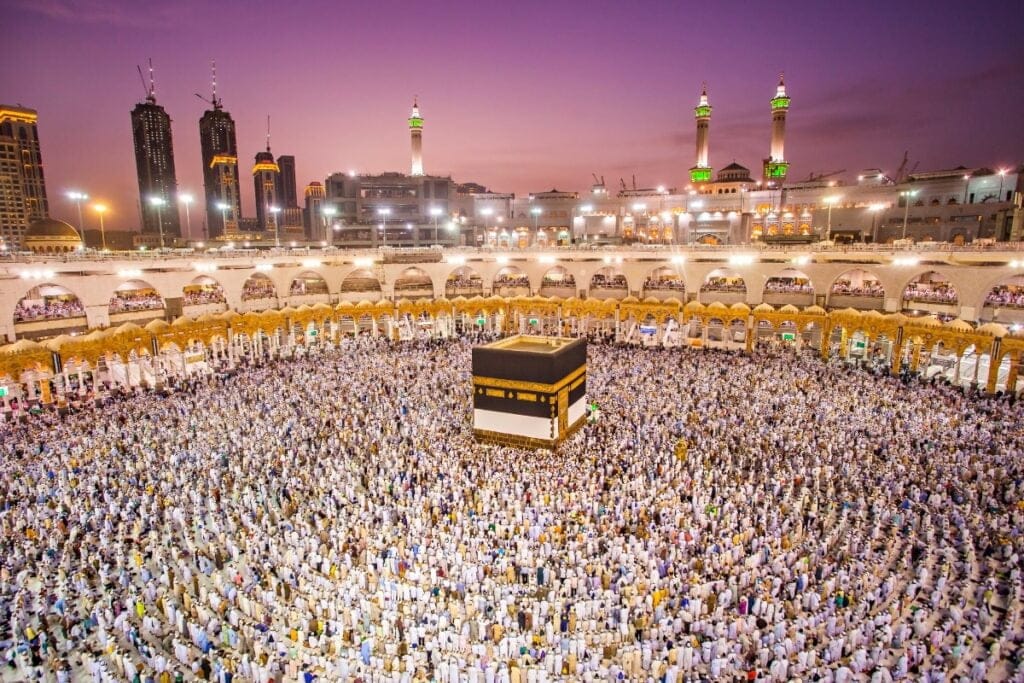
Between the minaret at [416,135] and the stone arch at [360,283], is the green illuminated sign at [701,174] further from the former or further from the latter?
the stone arch at [360,283]

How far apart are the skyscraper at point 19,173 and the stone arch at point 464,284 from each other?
72599mm

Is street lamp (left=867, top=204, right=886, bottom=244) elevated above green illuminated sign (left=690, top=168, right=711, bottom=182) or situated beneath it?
situated beneath

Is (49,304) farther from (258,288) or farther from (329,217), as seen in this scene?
(329,217)

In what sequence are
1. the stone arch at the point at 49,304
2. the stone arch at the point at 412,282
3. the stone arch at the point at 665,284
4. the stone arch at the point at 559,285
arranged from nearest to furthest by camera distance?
the stone arch at the point at 49,304
the stone arch at the point at 665,284
the stone arch at the point at 559,285
the stone arch at the point at 412,282

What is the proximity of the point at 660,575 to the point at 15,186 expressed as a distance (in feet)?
344

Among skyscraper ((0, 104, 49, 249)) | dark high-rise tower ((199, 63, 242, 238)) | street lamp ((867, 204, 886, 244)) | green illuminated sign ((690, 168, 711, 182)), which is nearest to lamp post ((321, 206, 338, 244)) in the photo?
green illuminated sign ((690, 168, 711, 182))

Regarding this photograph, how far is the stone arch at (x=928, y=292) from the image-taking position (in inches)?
977

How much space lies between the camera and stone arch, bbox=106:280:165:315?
24319 millimetres

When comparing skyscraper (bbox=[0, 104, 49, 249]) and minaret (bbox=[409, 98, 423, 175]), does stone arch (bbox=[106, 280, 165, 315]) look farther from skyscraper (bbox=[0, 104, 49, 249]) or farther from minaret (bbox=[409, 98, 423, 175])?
skyscraper (bbox=[0, 104, 49, 249])

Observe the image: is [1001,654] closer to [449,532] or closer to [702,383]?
[449,532]

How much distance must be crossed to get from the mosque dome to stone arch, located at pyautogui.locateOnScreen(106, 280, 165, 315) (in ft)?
17.0

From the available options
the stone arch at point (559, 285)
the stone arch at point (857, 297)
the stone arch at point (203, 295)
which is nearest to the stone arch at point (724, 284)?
the stone arch at point (857, 297)

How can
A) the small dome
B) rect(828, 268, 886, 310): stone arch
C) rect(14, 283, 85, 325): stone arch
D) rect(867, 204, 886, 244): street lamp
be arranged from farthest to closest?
1. rect(867, 204, 886, 244): street lamp
2. the small dome
3. rect(828, 268, 886, 310): stone arch
4. rect(14, 283, 85, 325): stone arch

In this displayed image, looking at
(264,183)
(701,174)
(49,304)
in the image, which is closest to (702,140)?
(701,174)
